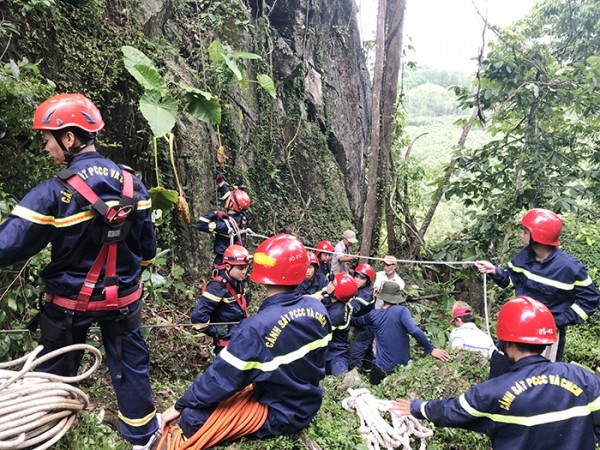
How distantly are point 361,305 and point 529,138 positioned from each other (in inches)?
148

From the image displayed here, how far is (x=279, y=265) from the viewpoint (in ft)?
8.32

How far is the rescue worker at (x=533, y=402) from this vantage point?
89.7 inches

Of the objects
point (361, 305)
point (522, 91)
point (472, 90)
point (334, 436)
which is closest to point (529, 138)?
point (522, 91)

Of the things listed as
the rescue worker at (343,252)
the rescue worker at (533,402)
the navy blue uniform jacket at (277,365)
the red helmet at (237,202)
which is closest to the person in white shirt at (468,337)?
the rescue worker at (533,402)

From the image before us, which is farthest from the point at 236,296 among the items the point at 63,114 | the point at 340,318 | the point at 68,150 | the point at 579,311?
the point at 579,311

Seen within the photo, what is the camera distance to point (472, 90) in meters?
6.86

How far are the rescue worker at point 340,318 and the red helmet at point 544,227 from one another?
221 cm

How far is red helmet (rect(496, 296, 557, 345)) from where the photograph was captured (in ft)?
8.19

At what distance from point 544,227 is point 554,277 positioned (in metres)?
0.50

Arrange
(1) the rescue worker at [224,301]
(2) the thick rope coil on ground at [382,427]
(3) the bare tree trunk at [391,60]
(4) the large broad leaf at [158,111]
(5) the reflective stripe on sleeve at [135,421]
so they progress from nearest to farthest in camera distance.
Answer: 1. (5) the reflective stripe on sleeve at [135,421]
2. (2) the thick rope coil on ground at [382,427]
3. (1) the rescue worker at [224,301]
4. (4) the large broad leaf at [158,111]
5. (3) the bare tree trunk at [391,60]

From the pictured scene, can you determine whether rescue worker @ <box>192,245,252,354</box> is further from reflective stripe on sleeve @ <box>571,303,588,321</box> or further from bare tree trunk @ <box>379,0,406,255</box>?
bare tree trunk @ <box>379,0,406,255</box>

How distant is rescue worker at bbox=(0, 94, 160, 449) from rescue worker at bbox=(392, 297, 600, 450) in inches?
79.9

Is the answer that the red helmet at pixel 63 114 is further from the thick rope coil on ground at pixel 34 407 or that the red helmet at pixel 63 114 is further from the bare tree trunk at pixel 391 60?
the bare tree trunk at pixel 391 60

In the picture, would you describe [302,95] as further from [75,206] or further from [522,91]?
[75,206]
